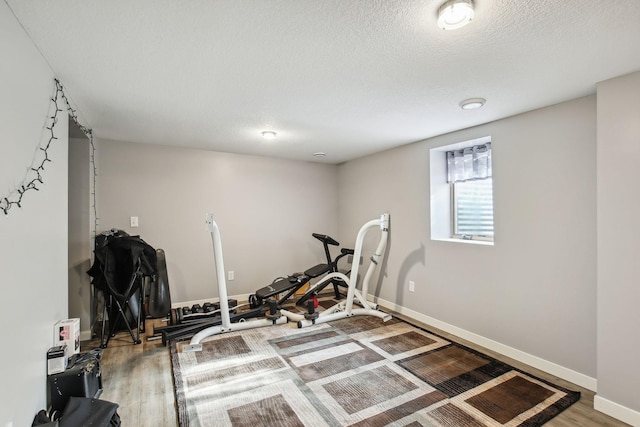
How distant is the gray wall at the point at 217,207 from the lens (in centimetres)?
362

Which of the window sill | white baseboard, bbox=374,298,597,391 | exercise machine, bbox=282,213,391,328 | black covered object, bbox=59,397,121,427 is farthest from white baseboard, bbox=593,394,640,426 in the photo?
black covered object, bbox=59,397,121,427

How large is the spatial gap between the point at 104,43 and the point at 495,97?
2.50 meters

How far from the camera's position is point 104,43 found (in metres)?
1.51

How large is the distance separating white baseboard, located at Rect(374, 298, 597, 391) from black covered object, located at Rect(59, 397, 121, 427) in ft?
9.66

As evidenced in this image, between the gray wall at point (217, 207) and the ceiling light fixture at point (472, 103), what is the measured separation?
9.35ft

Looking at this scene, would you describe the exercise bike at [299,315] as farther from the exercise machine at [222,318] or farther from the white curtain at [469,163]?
the white curtain at [469,163]

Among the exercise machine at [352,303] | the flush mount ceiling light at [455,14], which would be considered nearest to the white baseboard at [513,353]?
the exercise machine at [352,303]

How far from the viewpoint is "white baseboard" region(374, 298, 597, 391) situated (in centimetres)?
219

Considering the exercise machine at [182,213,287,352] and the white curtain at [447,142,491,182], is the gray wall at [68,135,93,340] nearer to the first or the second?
the exercise machine at [182,213,287,352]

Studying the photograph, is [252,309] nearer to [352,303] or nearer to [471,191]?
[352,303]

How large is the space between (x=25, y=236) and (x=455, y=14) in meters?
2.25

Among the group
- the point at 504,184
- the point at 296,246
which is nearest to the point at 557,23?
the point at 504,184

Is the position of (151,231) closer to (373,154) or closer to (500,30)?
(373,154)

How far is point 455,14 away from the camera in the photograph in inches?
48.7
